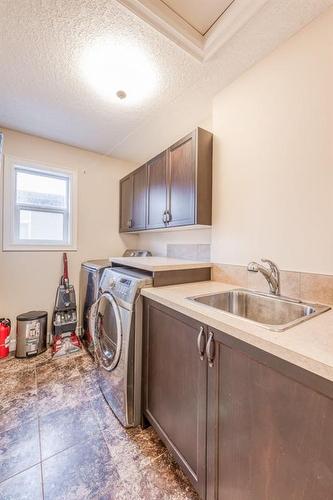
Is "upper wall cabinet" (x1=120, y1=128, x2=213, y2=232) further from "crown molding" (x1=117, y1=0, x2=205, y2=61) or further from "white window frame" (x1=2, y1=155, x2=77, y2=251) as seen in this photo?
"white window frame" (x1=2, y1=155, x2=77, y2=251)

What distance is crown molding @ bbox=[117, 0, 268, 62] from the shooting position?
1.12m

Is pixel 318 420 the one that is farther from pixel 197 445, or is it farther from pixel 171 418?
pixel 171 418

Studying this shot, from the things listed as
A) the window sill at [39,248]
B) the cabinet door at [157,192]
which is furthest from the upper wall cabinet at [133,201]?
the window sill at [39,248]

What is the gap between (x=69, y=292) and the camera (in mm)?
2582

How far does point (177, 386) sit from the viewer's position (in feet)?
3.68

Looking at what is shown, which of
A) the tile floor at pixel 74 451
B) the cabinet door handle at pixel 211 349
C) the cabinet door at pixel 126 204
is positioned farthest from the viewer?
the cabinet door at pixel 126 204

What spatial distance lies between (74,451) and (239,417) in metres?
1.09

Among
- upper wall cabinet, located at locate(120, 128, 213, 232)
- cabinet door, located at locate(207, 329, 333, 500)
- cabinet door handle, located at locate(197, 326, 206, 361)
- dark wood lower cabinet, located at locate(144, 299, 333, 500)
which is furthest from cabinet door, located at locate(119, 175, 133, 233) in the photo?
cabinet door, located at locate(207, 329, 333, 500)

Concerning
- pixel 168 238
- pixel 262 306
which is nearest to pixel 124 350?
pixel 262 306

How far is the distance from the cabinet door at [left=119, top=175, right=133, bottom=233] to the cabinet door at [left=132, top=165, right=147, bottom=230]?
0.11 metres

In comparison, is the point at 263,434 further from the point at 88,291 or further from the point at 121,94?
the point at 121,94

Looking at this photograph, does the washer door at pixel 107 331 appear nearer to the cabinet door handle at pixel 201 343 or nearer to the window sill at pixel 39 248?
the cabinet door handle at pixel 201 343

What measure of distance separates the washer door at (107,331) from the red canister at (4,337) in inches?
44.1

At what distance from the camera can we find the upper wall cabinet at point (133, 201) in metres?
2.50
